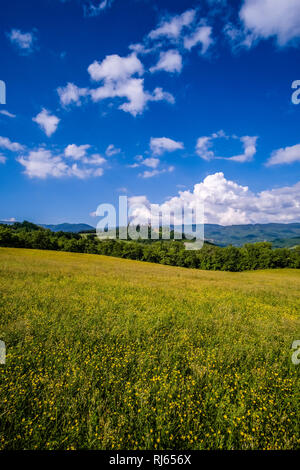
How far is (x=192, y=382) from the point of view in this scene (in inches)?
157

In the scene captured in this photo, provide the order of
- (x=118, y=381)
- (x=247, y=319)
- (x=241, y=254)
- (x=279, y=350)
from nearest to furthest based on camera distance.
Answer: (x=118, y=381)
(x=279, y=350)
(x=247, y=319)
(x=241, y=254)

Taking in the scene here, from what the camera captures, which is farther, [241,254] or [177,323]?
[241,254]

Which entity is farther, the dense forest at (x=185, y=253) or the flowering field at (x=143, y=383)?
the dense forest at (x=185, y=253)

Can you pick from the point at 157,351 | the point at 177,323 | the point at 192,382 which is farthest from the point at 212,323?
the point at 192,382

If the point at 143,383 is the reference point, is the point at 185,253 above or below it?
below

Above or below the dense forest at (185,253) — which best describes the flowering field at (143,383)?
above

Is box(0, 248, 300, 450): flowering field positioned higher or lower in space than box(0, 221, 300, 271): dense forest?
higher

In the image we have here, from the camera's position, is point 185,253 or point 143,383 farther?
point 185,253

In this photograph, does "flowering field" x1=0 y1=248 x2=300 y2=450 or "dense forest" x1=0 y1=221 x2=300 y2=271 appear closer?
"flowering field" x1=0 y1=248 x2=300 y2=450

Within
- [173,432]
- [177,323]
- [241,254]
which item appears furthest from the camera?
[241,254]

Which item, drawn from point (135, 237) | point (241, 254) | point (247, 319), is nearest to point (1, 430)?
point (247, 319)

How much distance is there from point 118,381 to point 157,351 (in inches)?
59.2
